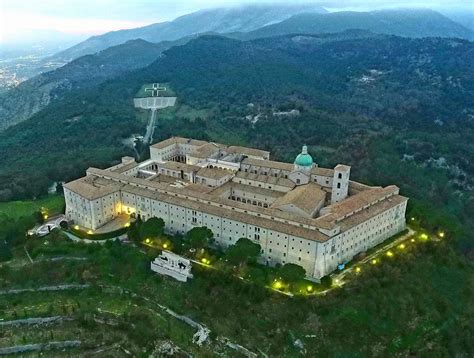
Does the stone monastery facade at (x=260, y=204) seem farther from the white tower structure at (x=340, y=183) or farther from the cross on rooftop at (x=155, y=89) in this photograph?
the cross on rooftop at (x=155, y=89)

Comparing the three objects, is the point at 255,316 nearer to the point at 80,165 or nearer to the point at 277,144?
the point at 80,165

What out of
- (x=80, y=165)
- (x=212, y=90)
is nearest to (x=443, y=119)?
(x=212, y=90)

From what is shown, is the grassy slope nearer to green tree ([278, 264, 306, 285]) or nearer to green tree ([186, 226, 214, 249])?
green tree ([186, 226, 214, 249])

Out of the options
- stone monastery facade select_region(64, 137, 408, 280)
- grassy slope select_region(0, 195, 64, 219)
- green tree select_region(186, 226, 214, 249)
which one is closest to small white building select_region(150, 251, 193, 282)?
green tree select_region(186, 226, 214, 249)

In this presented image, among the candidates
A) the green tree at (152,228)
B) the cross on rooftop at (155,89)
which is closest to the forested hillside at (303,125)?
the cross on rooftop at (155,89)

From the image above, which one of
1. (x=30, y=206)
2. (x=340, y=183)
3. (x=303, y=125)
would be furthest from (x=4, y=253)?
(x=303, y=125)

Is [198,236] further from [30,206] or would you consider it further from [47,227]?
[30,206]

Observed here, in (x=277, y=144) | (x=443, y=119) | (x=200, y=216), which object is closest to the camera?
(x=200, y=216)
